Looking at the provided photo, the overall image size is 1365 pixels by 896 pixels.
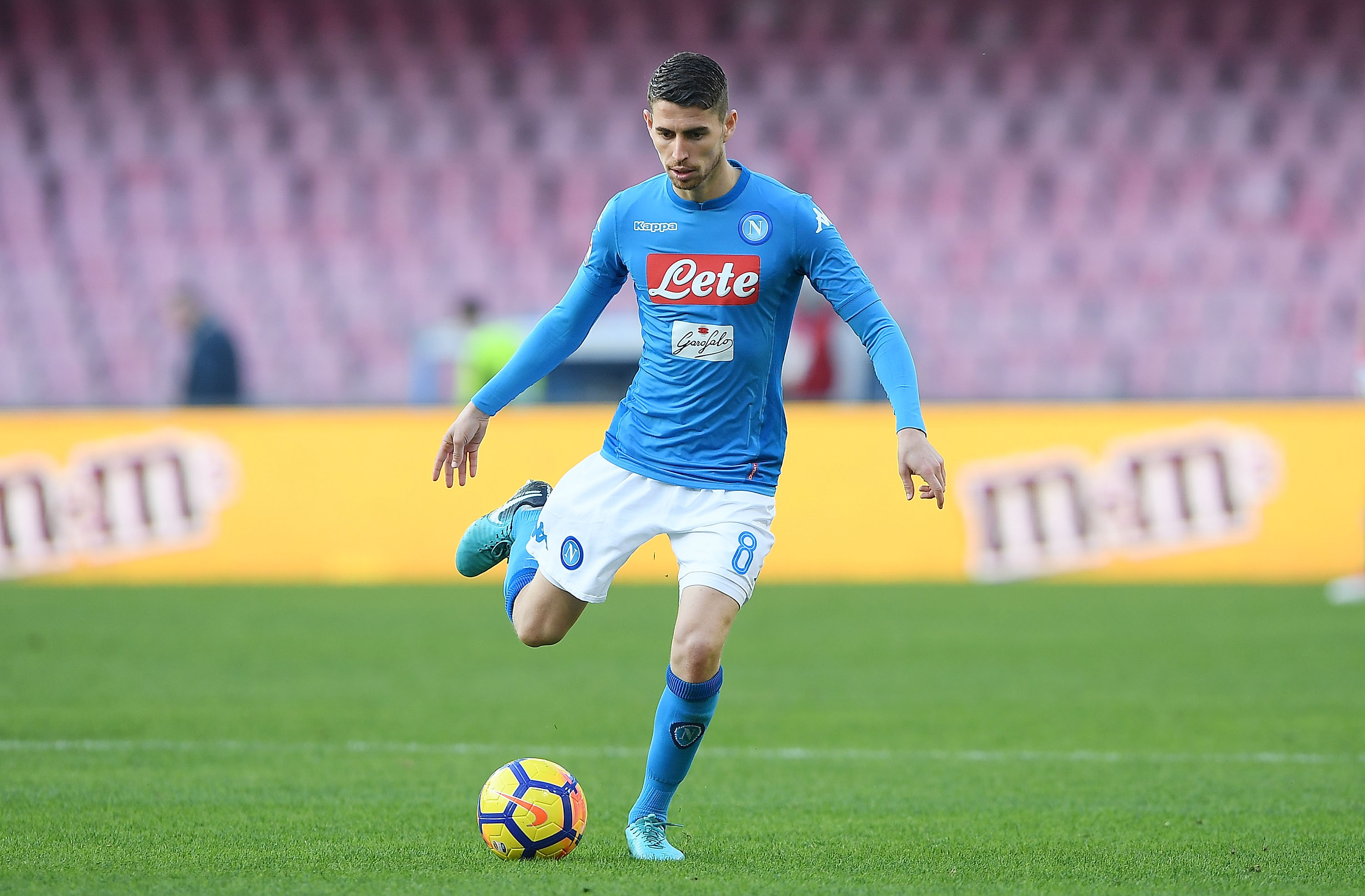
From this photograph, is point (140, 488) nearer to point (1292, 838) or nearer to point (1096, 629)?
point (1096, 629)

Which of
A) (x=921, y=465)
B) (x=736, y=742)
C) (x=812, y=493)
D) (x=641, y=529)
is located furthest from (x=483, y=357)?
(x=921, y=465)

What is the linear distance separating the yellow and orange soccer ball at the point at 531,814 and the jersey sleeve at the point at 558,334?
106 centimetres

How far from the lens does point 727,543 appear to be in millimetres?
4699

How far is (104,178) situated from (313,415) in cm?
798

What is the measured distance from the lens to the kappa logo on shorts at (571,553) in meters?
4.88

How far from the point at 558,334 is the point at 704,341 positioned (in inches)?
19.1

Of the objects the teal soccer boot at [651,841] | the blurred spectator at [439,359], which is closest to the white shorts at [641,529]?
the teal soccer boot at [651,841]

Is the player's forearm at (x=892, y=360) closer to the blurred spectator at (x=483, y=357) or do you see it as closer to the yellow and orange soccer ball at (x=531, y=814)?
the yellow and orange soccer ball at (x=531, y=814)

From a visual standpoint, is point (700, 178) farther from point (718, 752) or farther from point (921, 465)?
point (718, 752)

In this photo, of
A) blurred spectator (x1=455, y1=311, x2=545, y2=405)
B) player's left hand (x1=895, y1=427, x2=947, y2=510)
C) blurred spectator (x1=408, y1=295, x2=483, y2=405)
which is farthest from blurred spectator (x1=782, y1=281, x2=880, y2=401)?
player's left hand (x1=895, y1=427, x2=947, y2=510)

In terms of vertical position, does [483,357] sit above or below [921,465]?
below

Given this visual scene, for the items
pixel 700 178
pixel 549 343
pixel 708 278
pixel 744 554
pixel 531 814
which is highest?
pixel 700 178

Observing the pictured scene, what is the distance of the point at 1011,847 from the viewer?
16.1ft

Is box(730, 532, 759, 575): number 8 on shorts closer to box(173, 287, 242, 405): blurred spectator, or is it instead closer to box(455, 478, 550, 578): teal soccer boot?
box(455, 478, 550, 578): teal soccer boot
